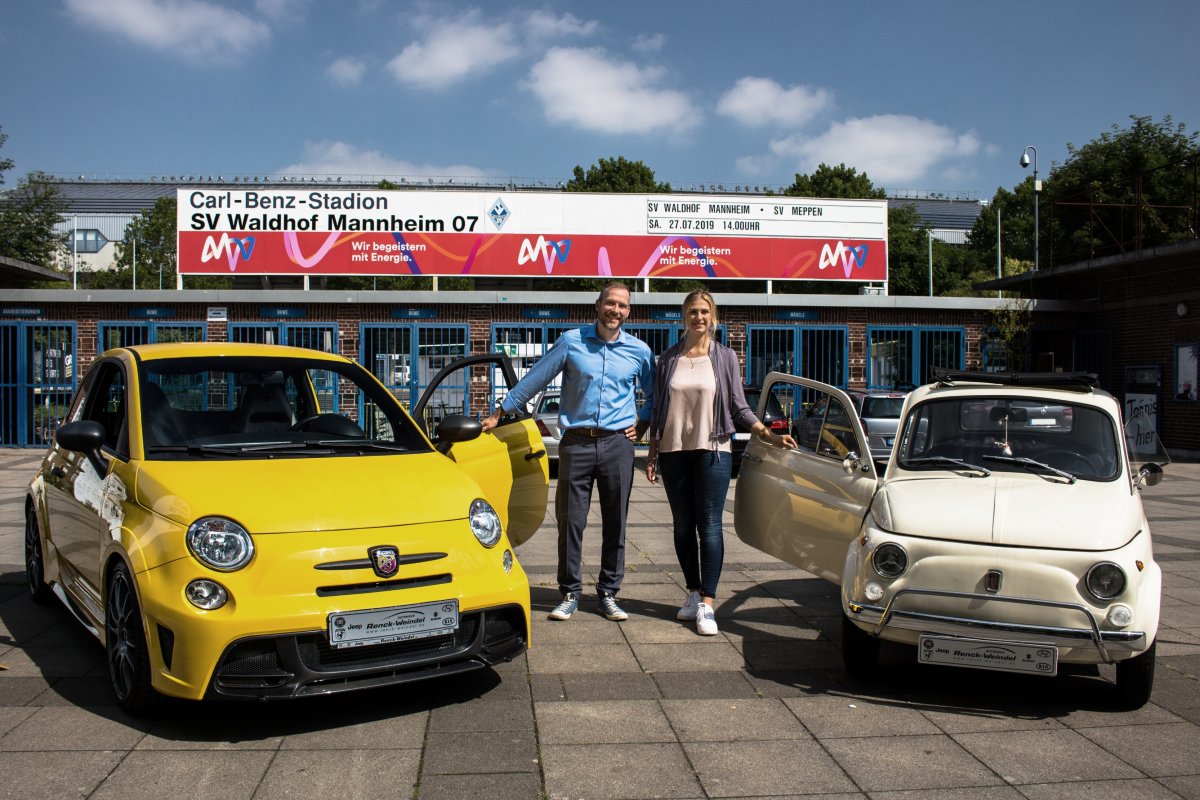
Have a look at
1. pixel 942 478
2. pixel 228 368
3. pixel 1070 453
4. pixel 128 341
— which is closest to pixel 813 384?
pixel 942 478

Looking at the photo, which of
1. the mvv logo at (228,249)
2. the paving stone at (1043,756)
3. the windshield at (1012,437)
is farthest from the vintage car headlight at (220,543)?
the mvv logo at (228,249)

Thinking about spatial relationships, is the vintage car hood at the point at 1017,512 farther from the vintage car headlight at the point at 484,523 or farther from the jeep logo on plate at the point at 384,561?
the jeep logo on plate at the point at 384,561

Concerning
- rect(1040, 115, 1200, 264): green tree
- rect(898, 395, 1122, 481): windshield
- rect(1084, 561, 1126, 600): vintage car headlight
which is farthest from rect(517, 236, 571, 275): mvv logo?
rect(1040, 115, 1200, 264): green tree

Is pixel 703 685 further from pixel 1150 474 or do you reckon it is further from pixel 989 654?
pixel 1150 474

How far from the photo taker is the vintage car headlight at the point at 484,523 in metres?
4.49

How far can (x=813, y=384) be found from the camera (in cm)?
561

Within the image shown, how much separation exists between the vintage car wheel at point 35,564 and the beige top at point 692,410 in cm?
402

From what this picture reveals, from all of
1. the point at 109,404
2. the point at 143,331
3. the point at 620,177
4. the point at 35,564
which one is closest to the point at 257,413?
the point at 109,404

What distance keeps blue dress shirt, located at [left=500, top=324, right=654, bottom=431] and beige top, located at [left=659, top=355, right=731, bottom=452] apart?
0.75 ft

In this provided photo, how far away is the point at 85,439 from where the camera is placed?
4.74 m

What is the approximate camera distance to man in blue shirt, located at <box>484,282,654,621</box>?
588cm

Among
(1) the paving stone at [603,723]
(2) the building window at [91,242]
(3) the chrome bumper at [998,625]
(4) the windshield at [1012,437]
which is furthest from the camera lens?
(2) the building window at [91,242]

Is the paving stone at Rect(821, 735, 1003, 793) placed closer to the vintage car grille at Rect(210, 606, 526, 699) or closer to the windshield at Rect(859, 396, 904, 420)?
the vintage car grille at Rect(210, 606, 526, 699)

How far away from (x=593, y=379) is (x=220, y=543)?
2.51 meters
